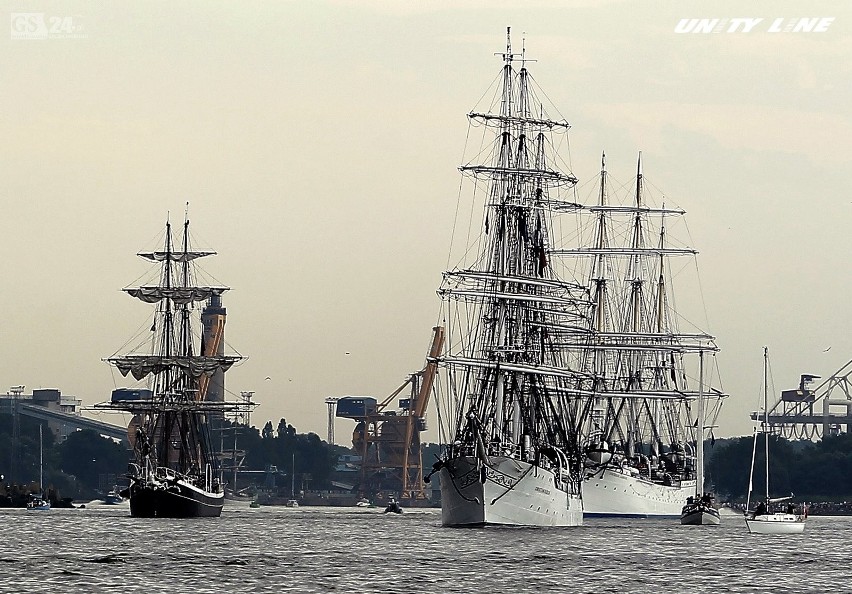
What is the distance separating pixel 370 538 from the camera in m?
138

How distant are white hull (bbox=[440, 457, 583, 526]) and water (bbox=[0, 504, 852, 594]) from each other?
57.6 inches

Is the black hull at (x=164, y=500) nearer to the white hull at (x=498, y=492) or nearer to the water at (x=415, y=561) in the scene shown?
the water at (x=415, y=561)

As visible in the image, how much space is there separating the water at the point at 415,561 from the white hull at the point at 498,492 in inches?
57.6

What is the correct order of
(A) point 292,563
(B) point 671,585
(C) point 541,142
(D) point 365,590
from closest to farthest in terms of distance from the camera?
(D) point 365,590 → (B) point 671,585 → (A) point 292,563 → (C) point 541,142

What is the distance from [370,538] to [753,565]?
39755mm

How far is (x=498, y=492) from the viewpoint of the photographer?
134125 millimetres

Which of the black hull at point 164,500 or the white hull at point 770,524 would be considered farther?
the black hull at point 164,500

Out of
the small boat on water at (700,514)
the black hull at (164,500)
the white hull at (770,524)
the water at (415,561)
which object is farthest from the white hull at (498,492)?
the black hull at (164,500)

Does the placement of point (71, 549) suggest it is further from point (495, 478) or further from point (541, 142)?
point (541, 142)

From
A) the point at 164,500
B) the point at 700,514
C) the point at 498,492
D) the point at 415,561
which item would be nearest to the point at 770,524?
the point at 700,514

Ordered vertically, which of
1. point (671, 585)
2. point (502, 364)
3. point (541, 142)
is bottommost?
point (671, 585)

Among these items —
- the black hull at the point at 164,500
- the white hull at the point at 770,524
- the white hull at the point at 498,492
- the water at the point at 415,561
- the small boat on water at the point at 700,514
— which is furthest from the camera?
the black hull at the point at 164,500

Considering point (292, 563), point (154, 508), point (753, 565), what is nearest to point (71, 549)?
point (292, 563)

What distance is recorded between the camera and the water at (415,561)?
281 feet
